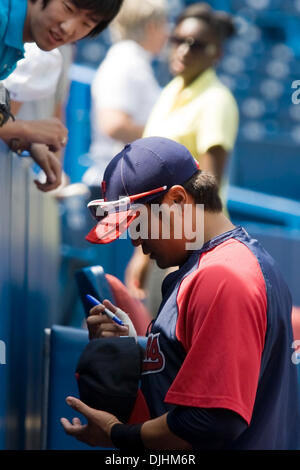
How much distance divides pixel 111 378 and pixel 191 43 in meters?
2.23

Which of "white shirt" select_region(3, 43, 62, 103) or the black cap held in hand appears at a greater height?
"white shirt" select_region(3, 43, 62, 103)

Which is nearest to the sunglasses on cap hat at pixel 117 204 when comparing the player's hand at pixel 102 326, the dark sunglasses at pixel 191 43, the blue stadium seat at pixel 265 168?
the player's hand at pixel 102 326

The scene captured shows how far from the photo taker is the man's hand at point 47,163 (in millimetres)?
2545

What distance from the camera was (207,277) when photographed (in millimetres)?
1607

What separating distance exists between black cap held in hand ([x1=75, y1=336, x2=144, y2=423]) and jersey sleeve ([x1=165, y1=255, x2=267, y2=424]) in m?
0.23

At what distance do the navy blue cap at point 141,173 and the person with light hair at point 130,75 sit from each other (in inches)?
78.3

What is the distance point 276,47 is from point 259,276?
9509mm

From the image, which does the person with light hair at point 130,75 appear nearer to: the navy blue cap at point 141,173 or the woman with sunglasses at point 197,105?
the woman with sunglasses at point 197,105

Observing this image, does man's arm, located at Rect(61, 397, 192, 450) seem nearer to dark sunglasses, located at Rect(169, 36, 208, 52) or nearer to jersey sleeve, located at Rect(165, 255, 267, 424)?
jersey sleeve, located at Rect(165, 255, 267, 424)

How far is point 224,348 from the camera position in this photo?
5.02 ft

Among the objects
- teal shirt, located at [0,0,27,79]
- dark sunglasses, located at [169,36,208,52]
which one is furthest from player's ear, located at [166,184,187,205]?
dark sunglasses, located at [169,36,208,52]

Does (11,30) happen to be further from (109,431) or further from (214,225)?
(109,431)

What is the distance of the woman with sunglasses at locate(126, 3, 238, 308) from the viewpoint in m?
3.26

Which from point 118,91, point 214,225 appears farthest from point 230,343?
point 118,91
